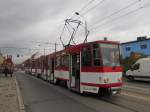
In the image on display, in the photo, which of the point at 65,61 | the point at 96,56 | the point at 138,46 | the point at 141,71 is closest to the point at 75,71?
the point at 65,61

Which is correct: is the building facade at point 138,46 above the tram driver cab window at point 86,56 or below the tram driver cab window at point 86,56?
above

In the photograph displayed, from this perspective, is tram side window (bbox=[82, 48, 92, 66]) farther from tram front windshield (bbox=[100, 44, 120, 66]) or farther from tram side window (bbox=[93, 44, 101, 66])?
tram front windshield (bbox=[100, 44, 120, 66])

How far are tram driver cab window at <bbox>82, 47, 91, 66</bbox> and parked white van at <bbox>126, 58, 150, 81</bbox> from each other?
11.3 m

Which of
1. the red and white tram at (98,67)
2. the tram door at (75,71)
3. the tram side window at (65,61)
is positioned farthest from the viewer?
the tram side window at (65,61)

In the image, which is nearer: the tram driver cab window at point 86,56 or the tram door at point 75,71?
the tram driver cab window at point 86,56

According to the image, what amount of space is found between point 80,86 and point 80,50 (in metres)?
2.12

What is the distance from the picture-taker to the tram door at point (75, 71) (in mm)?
14820

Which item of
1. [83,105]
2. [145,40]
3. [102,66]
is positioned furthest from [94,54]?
[145,40]

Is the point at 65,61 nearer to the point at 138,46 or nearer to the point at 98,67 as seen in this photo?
the point at 98,67

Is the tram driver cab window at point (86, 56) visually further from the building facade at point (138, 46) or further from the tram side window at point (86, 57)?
the building facade at point (138, 46)

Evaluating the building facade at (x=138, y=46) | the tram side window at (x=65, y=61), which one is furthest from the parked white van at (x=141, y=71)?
the building facade at (x=138, y=46)

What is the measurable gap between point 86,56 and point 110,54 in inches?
54.8

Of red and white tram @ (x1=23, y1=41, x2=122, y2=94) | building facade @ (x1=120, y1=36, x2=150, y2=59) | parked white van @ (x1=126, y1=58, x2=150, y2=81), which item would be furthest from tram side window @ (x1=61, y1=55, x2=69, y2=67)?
building facade @ (x1=120, y1=36, x2=150, y2=59)

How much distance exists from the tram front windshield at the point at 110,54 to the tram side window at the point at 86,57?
0.86 m
